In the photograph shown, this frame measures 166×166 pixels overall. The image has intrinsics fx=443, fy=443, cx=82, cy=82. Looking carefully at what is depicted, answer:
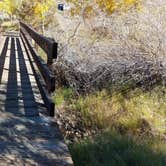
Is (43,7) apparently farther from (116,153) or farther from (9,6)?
(116,153)

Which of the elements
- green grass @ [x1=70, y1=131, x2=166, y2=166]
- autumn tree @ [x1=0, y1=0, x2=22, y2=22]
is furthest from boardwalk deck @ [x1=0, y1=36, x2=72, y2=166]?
autumn tree @ [x1=0, y1=0, x2=22, y2=22]

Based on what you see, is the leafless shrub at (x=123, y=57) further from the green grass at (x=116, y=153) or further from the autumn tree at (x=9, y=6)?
the autumn tree at (x=9, y=6)

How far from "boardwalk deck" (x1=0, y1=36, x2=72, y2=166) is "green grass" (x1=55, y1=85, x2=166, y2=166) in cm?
52

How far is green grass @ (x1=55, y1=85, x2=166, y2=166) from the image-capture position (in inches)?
212

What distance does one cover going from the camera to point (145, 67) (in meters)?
9.95

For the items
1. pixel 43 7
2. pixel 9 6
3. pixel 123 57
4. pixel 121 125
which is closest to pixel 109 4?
pixel 43 7

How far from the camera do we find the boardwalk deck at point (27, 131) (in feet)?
14.6

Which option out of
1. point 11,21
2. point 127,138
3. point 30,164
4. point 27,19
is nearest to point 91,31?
point 127,138

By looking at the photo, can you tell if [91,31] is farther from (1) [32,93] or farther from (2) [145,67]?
(1) [32,93]

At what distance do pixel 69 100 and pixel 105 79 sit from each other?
1.18 m

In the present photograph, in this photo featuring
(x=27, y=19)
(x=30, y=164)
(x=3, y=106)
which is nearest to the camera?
(x=30, y=164)

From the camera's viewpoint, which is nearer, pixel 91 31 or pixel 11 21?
pixel 91 31

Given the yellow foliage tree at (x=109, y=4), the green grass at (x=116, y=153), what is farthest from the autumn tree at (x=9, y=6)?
the green grass at (x=116, y=153)

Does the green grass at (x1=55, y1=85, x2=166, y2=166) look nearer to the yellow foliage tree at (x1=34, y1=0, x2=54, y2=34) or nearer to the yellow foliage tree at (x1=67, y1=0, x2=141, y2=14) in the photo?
the yellow foliage tree at (x1=67, y1=0, x2=141, y2=14)
